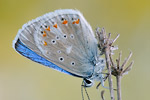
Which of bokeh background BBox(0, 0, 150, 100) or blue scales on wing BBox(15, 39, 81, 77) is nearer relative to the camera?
blue scales on wing BBox(15, 39, 81, 77)

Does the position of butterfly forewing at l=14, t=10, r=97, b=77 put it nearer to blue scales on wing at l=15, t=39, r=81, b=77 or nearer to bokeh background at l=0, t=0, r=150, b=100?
blue scales on wing at l=15, t=39, r=81, b=77

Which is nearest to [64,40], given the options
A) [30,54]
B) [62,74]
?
[30,54]

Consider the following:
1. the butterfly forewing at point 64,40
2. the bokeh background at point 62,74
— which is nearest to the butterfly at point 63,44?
the butterfly forewing at point 64,40

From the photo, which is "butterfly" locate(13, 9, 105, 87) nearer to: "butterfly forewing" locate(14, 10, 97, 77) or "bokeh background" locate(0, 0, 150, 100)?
"butterfly forewing" locate(14, 10, 97, 77)

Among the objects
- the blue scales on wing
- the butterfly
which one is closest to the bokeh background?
the butterfly

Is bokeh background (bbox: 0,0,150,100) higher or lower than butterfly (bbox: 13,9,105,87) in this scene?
higher

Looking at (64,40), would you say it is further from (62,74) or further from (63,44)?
(62,74)
